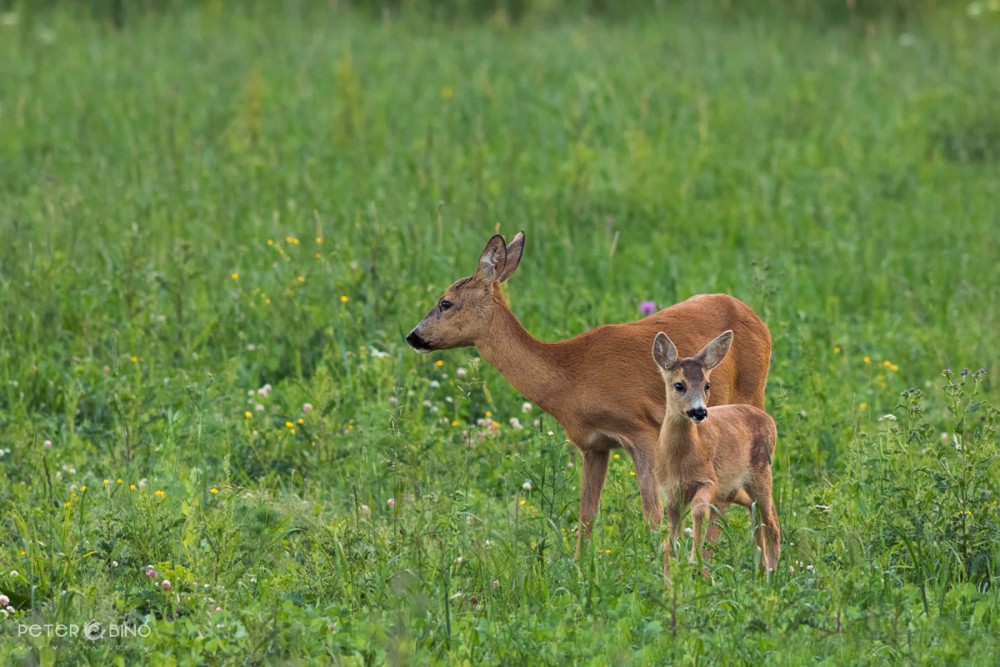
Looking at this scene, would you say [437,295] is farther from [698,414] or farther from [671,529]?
[698,414]

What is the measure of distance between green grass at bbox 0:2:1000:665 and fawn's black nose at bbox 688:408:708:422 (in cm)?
41

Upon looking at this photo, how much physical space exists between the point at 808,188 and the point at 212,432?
604cm

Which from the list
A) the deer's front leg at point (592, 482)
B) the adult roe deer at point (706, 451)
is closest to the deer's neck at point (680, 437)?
the adult roe deer at point (706, 451)

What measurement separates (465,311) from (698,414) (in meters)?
1.30

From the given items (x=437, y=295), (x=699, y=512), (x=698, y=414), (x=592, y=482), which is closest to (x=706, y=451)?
(x=699, y=512)

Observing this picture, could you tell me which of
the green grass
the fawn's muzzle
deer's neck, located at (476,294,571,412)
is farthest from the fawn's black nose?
deer's neck, located at (476,294,571,412)

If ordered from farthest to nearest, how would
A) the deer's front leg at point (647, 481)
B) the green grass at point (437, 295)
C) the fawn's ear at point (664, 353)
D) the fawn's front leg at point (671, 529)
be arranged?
the deer's front leg at point (647, 481) < the fawn's ear at point (664, 353) < the fawn's front leg at point (671, 529) < the green grass at point (437, 295)

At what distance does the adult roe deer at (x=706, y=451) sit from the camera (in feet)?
17.4

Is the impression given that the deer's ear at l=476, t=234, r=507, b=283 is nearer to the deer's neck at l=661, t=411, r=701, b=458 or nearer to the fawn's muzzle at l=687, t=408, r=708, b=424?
the deer's neck at l=661, t=411, r=701, b=458

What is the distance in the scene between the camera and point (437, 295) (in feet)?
27.0

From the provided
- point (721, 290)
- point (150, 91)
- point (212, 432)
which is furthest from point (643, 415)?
point (150, 91)

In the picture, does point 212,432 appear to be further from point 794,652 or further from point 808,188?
point 808,188

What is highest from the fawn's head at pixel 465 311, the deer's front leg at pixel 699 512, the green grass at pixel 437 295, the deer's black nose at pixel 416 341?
the fawn's head at pixel 465 311

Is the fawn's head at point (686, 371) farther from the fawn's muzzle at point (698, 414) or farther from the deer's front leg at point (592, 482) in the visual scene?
the deer's front leg at point (592, 482)
